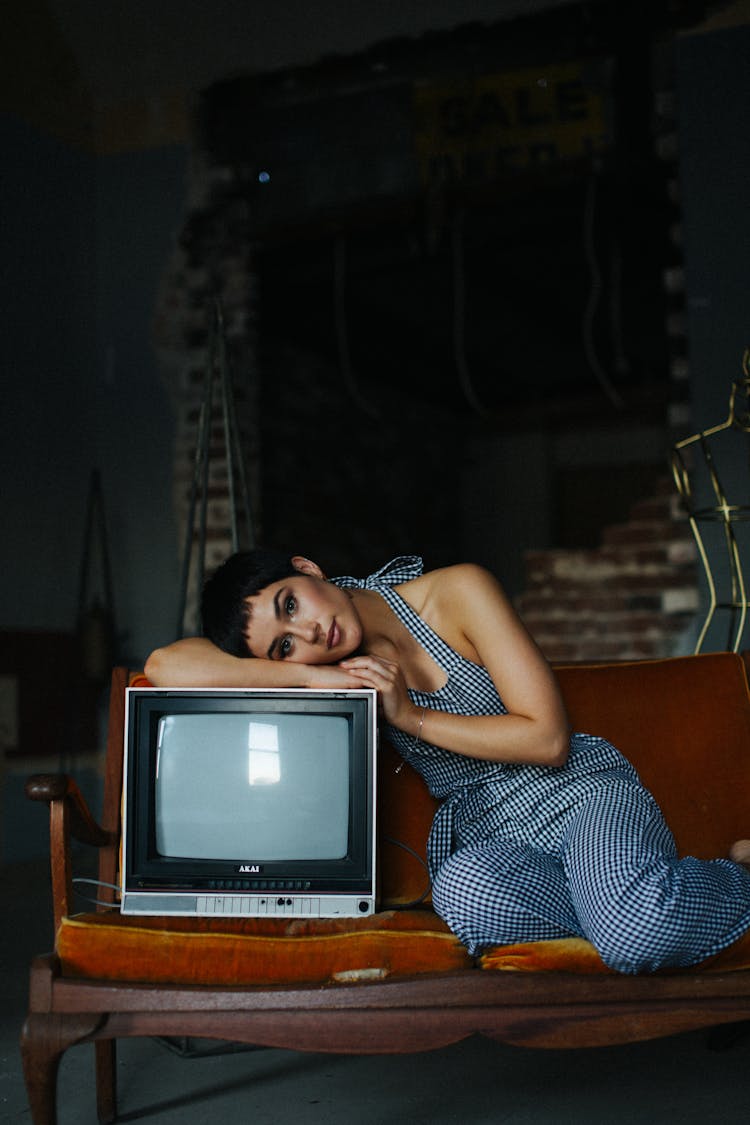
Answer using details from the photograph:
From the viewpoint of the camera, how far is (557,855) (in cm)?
182

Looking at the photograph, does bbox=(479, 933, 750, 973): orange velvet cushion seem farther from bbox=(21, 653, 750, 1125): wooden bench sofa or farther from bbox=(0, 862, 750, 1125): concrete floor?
bbox=(0, 862, 750, 1125): concrete floor

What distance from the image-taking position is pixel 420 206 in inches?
179

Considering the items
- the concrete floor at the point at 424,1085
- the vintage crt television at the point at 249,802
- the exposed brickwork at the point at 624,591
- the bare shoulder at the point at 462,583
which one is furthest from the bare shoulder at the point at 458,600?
the exposed brickwork at the point at 624,591

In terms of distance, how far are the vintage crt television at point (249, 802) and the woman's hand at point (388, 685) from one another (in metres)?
0.07

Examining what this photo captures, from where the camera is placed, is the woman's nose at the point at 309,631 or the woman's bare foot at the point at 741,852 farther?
the woman's bare foot at the point at 741,852

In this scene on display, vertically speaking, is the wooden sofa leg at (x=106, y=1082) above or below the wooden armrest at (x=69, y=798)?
below

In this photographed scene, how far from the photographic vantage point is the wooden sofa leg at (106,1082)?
1.83 metres

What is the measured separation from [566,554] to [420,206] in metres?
1.70

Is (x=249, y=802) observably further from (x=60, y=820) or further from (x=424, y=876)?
(x=424, y=876)

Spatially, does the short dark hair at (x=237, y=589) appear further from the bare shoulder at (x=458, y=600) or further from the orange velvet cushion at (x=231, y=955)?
the orange velvet cushion at (x=231, y=955)

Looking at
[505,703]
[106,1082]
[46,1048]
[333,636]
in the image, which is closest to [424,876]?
[505,703]

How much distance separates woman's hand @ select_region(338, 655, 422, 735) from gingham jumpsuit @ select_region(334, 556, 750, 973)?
0.15 m

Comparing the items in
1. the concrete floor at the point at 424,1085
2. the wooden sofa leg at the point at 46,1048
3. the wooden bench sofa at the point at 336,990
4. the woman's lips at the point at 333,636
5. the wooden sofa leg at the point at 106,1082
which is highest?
the woman's lips at the point at 333,636

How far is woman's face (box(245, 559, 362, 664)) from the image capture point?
1802 millimetres
